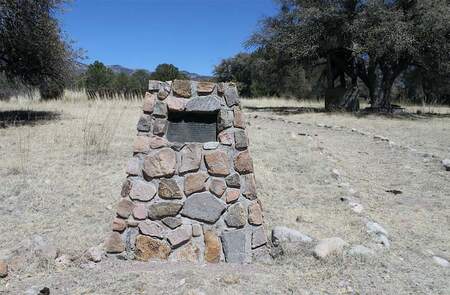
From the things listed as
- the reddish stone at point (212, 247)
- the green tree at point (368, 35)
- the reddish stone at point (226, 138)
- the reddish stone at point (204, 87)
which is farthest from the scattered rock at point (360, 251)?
the green tree at point (368, 35)

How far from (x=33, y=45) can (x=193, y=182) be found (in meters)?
8.85

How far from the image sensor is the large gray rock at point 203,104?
13.1 feet

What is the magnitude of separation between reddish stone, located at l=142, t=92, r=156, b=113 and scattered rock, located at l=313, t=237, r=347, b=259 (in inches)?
73.1

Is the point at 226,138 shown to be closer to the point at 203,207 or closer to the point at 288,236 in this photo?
the point at 203,207

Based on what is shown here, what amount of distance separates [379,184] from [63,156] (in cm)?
470

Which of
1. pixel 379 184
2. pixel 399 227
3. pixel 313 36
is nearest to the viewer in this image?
pixel 399 227

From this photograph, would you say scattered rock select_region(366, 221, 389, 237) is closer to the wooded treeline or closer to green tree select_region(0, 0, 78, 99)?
green tree select_region(0, 0, 78, 99)

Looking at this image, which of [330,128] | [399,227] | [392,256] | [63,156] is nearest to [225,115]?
[392,256]

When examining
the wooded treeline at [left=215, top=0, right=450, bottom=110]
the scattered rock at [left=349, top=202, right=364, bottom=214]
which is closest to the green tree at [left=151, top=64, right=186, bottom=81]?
the wooded treeline at [left=215, top=0, right=450, bottom=110]

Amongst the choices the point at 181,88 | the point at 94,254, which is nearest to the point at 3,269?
the point at 94,254

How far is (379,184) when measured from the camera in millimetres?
6375

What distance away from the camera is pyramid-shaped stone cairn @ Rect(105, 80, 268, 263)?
391cm

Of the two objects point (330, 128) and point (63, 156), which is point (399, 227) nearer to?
point (63, 156)

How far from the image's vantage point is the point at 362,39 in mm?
14398
